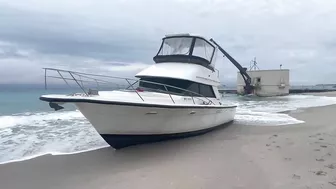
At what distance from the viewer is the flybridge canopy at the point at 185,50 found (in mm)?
10336

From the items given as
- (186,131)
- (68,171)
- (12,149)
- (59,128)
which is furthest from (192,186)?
(59,128)

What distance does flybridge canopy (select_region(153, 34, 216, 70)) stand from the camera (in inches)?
407

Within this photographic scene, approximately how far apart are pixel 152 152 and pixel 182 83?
2.83m

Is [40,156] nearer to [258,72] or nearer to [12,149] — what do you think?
[12,149]

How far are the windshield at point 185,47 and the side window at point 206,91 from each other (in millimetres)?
1276

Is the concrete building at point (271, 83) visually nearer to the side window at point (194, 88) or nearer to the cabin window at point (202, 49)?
the cabin window at point (202, 49)

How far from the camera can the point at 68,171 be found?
5.99m

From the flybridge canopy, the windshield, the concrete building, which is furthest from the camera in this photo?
the concrete building

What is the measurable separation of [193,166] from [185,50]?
5.64 meters

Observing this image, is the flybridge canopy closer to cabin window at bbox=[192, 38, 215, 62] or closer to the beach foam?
cabin window at bbox=[192, 38, 215, 62]

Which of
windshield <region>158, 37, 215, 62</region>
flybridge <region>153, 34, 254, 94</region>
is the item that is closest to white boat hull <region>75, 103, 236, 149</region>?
flybridge <region>153, 34, 254, 94</region>

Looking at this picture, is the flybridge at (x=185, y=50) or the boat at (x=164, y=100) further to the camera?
the flybridge at (x=185, y=50)

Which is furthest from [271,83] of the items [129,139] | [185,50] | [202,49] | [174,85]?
[129,139]

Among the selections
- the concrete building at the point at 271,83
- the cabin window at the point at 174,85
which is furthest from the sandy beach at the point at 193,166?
the concrete building at the point at 271,83
